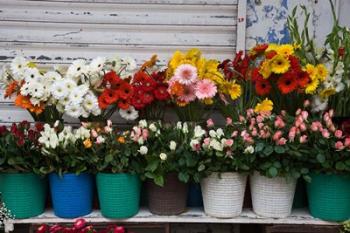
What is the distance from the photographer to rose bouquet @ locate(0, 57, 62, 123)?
2299 millimetres

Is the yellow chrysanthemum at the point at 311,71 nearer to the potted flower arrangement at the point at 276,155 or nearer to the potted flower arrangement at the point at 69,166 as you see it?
the potted flower arrangement at the point at 276,155

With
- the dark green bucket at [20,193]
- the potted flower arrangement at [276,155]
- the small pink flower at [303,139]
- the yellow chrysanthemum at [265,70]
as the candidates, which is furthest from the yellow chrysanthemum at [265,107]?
the dark green bucket at [20,193]

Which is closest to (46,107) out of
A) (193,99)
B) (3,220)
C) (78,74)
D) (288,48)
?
(78,74)

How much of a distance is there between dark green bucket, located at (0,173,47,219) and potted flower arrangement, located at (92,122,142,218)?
13.6 inches

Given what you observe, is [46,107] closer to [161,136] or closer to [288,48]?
[161,136]

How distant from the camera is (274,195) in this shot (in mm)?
2281

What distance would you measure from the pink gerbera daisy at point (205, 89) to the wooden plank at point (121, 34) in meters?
0.41

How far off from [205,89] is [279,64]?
40 cm

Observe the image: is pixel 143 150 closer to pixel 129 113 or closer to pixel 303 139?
pixel 129 113

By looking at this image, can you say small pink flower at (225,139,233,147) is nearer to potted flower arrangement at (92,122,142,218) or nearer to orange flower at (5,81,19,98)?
potted flower arrangement at (92,122,142,218)

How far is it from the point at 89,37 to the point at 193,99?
2.56ft

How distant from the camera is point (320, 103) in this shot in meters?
2.33

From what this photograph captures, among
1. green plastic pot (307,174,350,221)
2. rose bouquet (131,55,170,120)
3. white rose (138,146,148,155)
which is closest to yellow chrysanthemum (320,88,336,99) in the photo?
green plastic pot (307,174,350,221)

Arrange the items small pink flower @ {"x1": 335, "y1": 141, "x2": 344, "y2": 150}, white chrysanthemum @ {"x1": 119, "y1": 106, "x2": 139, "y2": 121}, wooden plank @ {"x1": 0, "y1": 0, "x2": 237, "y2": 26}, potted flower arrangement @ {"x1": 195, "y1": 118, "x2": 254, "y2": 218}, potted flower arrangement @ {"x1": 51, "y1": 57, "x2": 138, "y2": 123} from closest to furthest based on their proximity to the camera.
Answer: small pink flower @ {"x1": 335, "y1": 141, "x2": 344, "y2": 150} → potted flower arrangement @ {"x1": 195, "y1": 118, "x2": 254, "y2": 218} → potted flower arrangement @ {"x1": 51, "y1": 57, "x2": 138, "y2": 123} → white chrysanthemum @ {"x1": 119, "y1": 106, "x2": 139, "y2": 121} → wooden plank @ {"x1": 0, "y1": 0, "x2": 237, "y2": 26}
